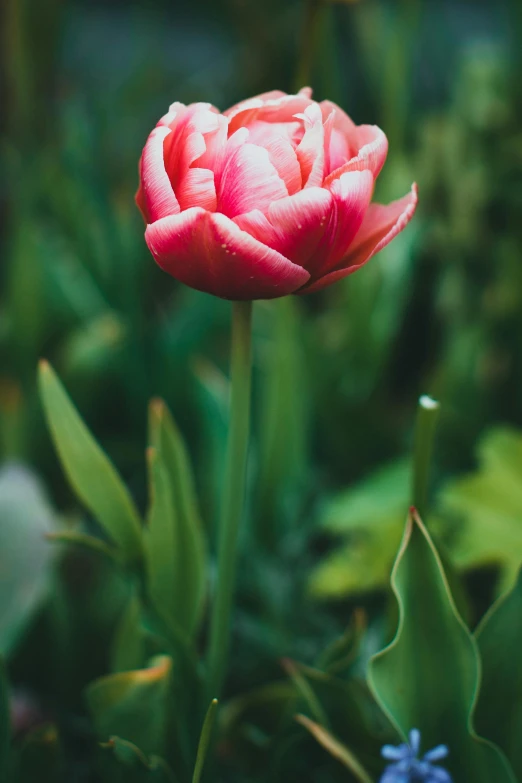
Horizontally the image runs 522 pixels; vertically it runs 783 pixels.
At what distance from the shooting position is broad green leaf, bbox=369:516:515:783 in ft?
1.53

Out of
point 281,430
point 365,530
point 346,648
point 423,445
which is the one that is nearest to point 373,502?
point 365,530

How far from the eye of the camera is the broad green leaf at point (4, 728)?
→ 52cm

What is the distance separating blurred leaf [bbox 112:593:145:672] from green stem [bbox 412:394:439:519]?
0.79 feet

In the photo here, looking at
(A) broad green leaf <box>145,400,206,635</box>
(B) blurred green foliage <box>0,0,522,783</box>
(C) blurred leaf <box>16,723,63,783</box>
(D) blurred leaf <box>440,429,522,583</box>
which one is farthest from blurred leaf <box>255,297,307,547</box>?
(C) blurred leaf <box>16,723,63,783</box>

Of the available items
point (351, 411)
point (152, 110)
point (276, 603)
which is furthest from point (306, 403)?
point (152, 110)

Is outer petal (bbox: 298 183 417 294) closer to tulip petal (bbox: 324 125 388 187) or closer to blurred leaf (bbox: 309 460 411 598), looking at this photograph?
tulip petal (bbox: 324 125 388 187)

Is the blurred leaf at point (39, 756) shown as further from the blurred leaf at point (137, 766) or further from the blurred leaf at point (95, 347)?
the blurred leaf at point (95, 347)

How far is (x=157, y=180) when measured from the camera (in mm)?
392

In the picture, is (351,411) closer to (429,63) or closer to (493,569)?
(493,569)

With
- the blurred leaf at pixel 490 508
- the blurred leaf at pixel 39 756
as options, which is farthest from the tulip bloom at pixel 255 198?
the blurred leaf at pixel 490 508

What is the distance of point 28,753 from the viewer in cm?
57

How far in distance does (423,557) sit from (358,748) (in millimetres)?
221

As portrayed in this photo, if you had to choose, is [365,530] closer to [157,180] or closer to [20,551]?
[20,551]

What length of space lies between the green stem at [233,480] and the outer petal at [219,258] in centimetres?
5
